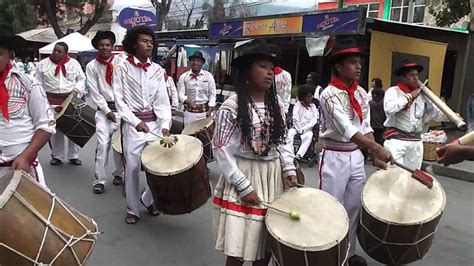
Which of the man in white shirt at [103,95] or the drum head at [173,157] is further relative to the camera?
the man in white shirt at [103,95]

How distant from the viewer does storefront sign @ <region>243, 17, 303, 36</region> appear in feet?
38.1

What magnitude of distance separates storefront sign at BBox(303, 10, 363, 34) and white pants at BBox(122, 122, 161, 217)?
6.05 metres

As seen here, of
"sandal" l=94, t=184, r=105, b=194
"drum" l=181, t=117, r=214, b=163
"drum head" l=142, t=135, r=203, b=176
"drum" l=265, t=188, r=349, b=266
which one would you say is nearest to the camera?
"drum" l=265, t=188, r=349, b=266

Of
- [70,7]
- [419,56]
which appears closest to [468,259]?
[419,56]

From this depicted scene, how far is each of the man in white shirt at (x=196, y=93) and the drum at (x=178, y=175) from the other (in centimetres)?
341

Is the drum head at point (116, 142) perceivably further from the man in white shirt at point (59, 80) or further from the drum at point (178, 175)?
the drum at point (178, 175)

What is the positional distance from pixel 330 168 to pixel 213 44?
1201cm

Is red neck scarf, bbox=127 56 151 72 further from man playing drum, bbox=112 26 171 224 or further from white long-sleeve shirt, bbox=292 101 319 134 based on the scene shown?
white long-sleeve shirt, bbox=292 101 319 134

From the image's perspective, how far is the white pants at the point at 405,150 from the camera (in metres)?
4.95

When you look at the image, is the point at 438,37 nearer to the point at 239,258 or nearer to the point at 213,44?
the point at 213,44

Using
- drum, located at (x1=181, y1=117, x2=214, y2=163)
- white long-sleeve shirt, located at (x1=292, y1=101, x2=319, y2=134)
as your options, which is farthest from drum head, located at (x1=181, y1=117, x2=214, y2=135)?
white long-sleeve shirt, located at (x1=292, y1=101, x2=319, y2=134)

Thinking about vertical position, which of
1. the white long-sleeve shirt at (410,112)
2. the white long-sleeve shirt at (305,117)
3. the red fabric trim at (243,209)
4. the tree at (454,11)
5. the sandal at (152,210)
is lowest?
the sandal at (152,210)

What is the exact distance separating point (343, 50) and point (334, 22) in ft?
22.6

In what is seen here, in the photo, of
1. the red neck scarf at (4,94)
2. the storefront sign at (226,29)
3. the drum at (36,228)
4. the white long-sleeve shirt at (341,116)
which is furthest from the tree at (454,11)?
the drum at (36,228)
